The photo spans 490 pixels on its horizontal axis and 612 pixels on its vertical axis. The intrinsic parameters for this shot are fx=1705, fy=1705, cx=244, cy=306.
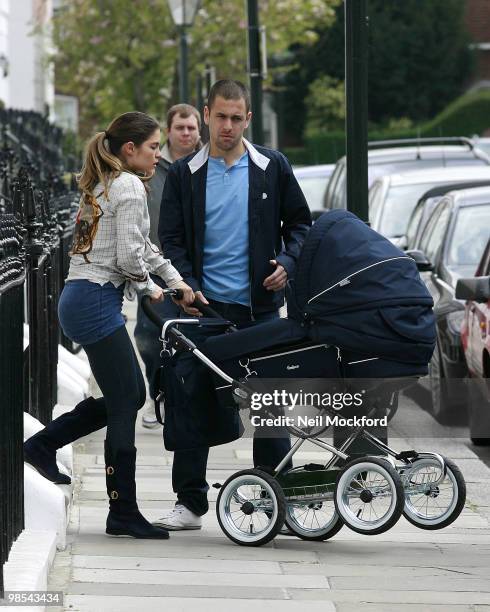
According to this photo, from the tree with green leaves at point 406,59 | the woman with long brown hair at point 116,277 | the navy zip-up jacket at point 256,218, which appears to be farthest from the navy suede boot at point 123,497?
the tree with green leaves at point 406,59

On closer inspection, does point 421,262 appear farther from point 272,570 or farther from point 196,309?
point 272,570

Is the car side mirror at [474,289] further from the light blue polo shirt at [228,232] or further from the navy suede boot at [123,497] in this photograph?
the navy suede boot at [123,497]

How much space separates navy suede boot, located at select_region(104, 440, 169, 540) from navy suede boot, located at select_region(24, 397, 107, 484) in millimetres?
275

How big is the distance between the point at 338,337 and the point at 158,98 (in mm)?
27668

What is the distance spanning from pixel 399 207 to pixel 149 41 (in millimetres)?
15712

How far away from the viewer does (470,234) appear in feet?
42.8

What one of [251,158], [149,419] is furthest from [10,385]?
[149,419]

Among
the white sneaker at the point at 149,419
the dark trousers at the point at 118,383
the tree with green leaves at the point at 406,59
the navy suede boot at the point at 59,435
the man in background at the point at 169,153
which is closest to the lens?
the dark trousers at the point at 118,383

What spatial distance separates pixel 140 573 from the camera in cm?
641

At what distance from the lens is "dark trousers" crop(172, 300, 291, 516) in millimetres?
7367

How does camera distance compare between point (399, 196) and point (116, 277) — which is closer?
point (116, 277)

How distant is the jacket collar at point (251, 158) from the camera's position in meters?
7.53

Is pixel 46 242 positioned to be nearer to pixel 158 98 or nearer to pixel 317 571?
pixel 317 571

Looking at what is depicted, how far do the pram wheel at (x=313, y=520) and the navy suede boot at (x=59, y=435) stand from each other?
916 mm
